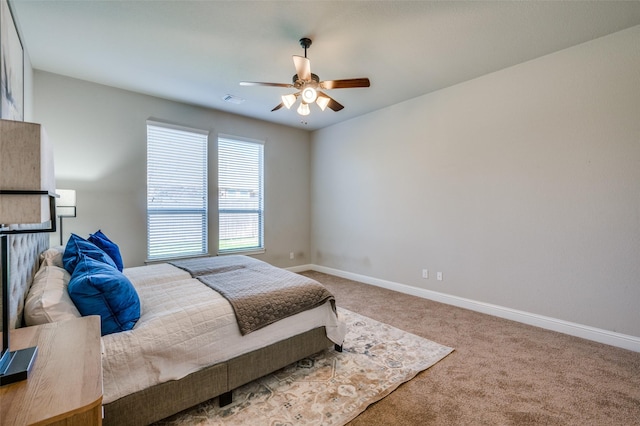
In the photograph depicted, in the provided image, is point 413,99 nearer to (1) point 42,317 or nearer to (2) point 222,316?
(2) point 222,316

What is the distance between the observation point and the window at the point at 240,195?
15.5ft

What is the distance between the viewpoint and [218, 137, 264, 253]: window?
4715 mm

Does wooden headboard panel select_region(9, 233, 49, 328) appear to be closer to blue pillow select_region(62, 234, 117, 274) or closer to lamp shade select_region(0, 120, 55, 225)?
blue pillow select_region(62, 234, 117, 274)

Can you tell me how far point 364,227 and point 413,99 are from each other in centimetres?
214

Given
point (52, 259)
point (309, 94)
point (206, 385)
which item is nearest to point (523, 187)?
point (309, 94)

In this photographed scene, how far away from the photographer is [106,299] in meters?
1.63

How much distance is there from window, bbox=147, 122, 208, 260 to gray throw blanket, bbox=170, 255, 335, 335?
4.67 feet

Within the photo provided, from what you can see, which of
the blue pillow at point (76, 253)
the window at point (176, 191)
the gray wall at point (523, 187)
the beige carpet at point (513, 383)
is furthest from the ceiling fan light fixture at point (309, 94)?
the beige carpet at point (513, 383)

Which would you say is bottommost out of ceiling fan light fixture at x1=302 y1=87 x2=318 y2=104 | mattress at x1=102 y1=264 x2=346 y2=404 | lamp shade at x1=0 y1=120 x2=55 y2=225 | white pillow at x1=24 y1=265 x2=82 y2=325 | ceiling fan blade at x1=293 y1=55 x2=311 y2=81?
mattress at x1=102 y1=264 x2=346 y2=404

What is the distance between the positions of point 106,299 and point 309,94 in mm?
2238

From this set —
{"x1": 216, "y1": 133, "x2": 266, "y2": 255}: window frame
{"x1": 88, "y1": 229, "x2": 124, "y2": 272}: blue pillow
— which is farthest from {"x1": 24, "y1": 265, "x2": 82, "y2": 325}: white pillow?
{"x1": 216, "y1": 133, "x2": 266, "y2": 255}: window frame

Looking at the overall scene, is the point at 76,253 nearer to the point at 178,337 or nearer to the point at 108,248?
the point at 108,248

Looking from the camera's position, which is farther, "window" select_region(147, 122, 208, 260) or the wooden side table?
"window" select_region(147, 122, 208, 260)

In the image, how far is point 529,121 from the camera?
123 inches
